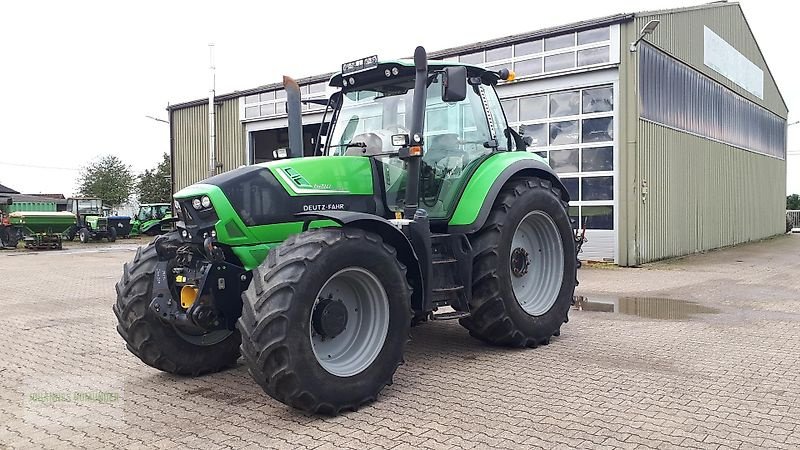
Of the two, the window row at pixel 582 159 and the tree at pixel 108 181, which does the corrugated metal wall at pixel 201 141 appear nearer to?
the window row at pixel 582 159

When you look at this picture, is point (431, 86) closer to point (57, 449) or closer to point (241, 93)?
point (57, 449)

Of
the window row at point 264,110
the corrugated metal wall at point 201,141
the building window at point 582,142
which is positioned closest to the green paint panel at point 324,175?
the building window at point 582,142

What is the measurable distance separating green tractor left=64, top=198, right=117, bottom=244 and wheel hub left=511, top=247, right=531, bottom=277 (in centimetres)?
2988

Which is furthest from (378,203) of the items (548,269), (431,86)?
(548,269)

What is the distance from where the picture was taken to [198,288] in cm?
458

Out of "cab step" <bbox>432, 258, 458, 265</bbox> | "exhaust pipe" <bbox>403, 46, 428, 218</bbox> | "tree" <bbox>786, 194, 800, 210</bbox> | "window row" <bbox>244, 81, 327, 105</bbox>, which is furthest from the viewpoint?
"tree" <bbox>786, 194, 800, 210</bbox>

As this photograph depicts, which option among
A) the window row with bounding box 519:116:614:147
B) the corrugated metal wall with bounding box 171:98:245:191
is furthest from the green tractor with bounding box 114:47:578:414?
the corrugated metal wall with bounding box 171:98:245:191

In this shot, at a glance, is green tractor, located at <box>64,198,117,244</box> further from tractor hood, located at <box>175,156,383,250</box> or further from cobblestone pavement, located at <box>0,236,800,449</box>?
tractor hood, located at <box>175,156,383,250</box>

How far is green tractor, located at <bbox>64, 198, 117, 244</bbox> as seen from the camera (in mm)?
32156

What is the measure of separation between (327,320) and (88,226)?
31623 mm

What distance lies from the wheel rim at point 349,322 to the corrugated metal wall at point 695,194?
11.8m

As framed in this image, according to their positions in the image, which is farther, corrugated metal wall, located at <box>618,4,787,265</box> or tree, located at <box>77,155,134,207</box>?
tree, located at <box>77,155,134,207</box>

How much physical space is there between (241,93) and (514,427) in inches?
863

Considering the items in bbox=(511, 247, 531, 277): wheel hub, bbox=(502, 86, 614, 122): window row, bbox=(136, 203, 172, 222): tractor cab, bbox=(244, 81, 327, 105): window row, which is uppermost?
bbox=(244, 81, 327, 105): window row
